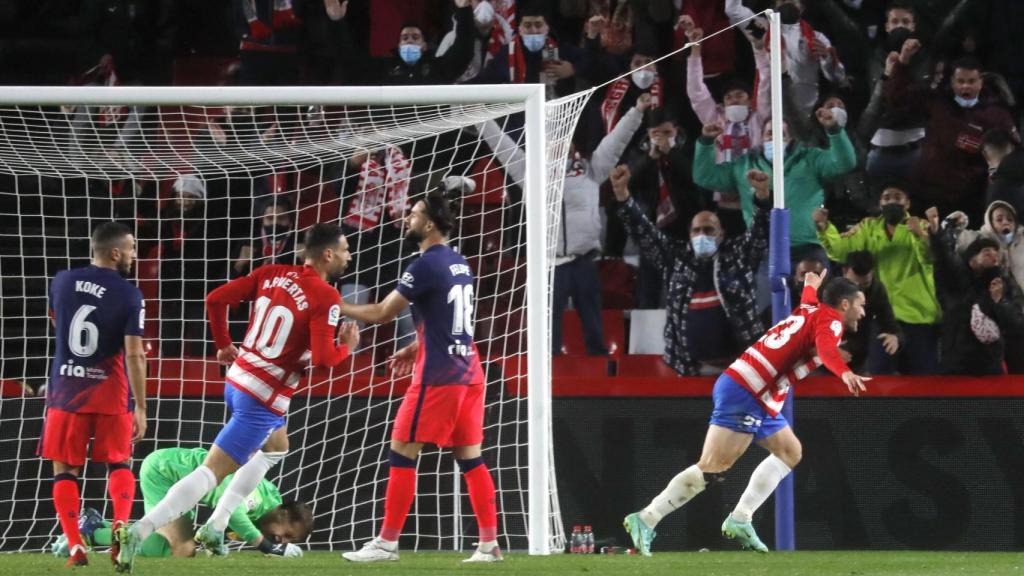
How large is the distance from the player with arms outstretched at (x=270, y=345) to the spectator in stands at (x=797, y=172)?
3584 millimetres

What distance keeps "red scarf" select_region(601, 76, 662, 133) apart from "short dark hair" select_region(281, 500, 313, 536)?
358cm

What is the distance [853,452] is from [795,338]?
1.41 m

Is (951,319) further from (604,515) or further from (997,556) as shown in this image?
(604,515)

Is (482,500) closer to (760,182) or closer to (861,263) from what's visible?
(861,263)

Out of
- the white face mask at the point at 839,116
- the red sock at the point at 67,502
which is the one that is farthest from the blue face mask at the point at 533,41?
the red sock at the point at 67,502

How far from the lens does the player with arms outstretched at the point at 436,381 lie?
22.1 feet

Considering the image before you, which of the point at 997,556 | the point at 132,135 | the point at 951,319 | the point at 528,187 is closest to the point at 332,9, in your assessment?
the point at 132,135

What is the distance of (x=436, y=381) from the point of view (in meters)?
6.77

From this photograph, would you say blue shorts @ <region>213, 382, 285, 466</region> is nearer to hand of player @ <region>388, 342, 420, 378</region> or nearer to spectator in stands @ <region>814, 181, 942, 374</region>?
hand of player @ <region>388, 342, 420, 378</region>

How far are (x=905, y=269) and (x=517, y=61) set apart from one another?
10.2 feet

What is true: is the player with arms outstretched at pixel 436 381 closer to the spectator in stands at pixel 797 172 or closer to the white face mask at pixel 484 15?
the spectator in stands at pixel 797 172

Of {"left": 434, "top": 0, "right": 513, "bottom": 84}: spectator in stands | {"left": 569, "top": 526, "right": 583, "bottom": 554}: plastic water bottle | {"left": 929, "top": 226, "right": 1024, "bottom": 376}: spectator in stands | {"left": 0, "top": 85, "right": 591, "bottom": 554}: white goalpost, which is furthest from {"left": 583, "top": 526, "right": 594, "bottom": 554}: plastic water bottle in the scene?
{"left": 434, "top": 0, "right": 513, "bottom": 84}: spectator in stands

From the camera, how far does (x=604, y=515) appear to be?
8.59m

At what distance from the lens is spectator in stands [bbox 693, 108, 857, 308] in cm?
961
